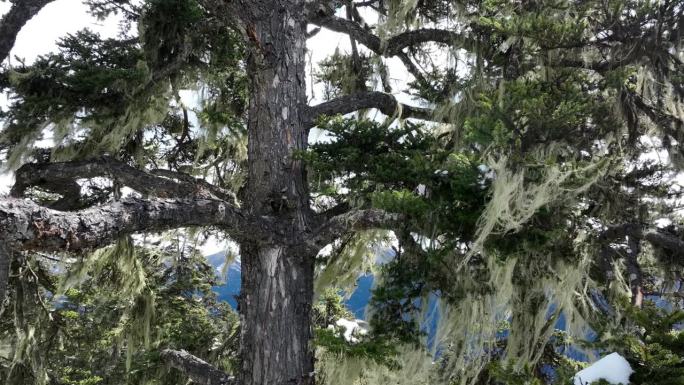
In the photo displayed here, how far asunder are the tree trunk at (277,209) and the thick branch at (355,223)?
0.51 ft

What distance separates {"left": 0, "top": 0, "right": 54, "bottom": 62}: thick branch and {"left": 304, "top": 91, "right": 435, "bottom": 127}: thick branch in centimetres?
226

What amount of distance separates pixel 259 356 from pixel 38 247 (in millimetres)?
1837

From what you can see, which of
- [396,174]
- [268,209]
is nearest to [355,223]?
[396,174]

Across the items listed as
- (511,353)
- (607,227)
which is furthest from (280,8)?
(511,353)

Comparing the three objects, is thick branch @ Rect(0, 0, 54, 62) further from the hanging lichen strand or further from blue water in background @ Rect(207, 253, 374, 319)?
blue water in background @ Rect(207, 253, 374, 319)

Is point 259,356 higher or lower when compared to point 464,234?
lower

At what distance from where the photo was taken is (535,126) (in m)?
3.22

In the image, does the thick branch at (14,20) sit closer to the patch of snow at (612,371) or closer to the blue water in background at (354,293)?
the blue water in background at (354,293)

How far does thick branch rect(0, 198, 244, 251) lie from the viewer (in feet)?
7.59

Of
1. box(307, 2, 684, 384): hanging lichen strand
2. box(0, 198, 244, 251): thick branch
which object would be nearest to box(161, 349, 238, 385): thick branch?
box(307, 2, 684, 384): hanging lichen strand

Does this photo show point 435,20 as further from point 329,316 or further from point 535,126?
point 329,316

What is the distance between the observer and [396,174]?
3.73 meters

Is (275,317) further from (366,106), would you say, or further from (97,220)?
(366,106)

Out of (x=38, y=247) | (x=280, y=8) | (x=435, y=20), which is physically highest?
(x=435, y=20)
